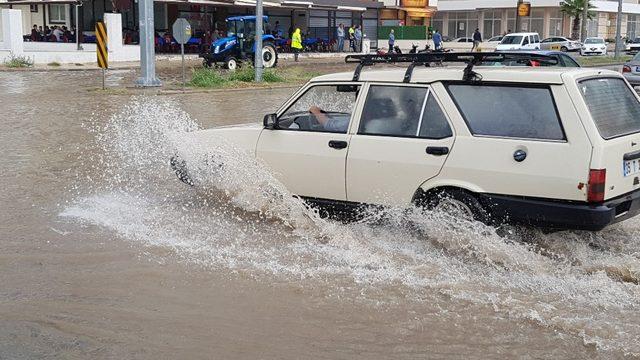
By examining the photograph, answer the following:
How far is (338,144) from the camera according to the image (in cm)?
704

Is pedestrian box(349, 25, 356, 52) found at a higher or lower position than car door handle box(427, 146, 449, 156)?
higher

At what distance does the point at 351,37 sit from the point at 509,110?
4320 cm

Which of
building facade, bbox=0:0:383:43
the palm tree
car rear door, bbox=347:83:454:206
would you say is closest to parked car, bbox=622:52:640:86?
car rear door, bbox=347:83:454:206

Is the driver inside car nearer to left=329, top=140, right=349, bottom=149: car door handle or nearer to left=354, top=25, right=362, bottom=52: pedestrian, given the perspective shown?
left=329, top=140, right=349, bottom=149: car door handle

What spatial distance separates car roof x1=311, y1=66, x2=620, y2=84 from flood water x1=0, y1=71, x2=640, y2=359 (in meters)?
1.17

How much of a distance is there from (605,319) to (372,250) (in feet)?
6.95

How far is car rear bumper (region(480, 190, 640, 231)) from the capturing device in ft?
19.2

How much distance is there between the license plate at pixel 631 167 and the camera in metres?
6.11

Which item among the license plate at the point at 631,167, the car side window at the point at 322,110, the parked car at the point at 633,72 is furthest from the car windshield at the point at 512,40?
the license plate at the point at 631,167

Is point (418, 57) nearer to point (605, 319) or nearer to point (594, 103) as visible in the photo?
point (594, 103)

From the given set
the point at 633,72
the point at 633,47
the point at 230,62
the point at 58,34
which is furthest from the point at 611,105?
the point at 633,47

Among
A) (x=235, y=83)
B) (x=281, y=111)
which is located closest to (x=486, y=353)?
(x=281, y=111)

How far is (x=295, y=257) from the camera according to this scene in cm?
666

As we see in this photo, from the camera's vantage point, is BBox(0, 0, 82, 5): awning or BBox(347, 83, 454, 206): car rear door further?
BBox(0, 0, 82, 5): awning
